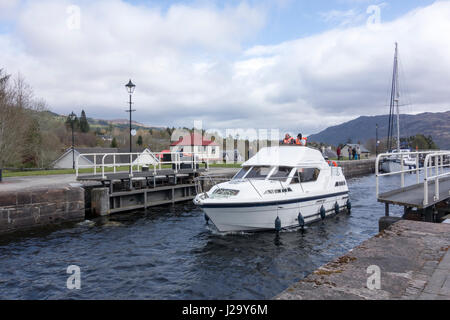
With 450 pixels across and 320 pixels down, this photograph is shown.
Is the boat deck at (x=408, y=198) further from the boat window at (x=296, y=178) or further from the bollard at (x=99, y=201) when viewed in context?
the bollard at (x=99, y=201)

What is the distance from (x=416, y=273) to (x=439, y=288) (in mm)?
544

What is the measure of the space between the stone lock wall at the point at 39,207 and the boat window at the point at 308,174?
397 inches

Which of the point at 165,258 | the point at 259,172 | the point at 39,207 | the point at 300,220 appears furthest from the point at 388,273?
the point at 39,207

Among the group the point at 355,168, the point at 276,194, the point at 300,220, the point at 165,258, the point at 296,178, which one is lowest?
the point at 165,258

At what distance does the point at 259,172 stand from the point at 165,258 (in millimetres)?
5423

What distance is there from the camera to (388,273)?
4.61 metres

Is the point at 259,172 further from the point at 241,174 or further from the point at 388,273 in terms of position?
the point at 388,273

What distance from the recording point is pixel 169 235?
12234 mm

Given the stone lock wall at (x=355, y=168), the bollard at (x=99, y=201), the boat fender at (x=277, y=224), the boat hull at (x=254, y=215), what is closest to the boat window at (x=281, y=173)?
→ the boat hull at (x=254, y=215)

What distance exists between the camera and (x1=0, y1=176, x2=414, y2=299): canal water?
7406 millimetres

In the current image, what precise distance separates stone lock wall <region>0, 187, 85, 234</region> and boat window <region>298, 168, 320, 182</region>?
10077mm

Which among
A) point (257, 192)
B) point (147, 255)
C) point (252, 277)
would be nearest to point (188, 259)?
point (147, 255)
